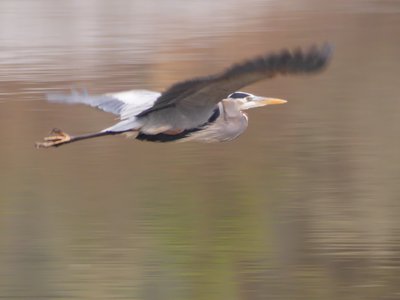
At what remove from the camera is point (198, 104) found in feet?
17.8

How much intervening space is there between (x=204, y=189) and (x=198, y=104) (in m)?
2.18

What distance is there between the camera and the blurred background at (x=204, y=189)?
6.58 m

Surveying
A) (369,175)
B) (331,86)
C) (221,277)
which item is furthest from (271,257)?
(331,86)

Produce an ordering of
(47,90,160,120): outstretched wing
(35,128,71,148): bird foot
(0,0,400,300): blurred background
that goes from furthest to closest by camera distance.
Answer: (0,0,400,300): blurred background, (47,90,160,120): outstretched wing, (35,128,71,148): bird foot

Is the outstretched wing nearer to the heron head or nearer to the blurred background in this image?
the heron head

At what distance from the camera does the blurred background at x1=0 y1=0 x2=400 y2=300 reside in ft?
21.6

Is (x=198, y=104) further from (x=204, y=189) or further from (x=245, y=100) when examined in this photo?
(x=204, y=189)

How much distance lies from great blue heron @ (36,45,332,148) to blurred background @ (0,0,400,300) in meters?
1.05

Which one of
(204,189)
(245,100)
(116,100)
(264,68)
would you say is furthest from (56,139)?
(204,189)

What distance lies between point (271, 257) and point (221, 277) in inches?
12.9

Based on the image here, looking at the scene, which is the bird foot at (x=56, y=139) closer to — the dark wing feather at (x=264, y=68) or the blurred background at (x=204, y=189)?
the dark wing feather at (x=264, y=68)

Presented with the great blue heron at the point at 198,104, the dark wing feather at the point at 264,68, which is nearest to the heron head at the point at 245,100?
the great blue heron at the point at 198,104

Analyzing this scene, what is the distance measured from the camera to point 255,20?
12000 mm

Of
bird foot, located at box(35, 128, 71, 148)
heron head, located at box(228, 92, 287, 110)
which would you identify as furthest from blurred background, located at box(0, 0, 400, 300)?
bird foot, located at box(35, 128, 71, 148)
